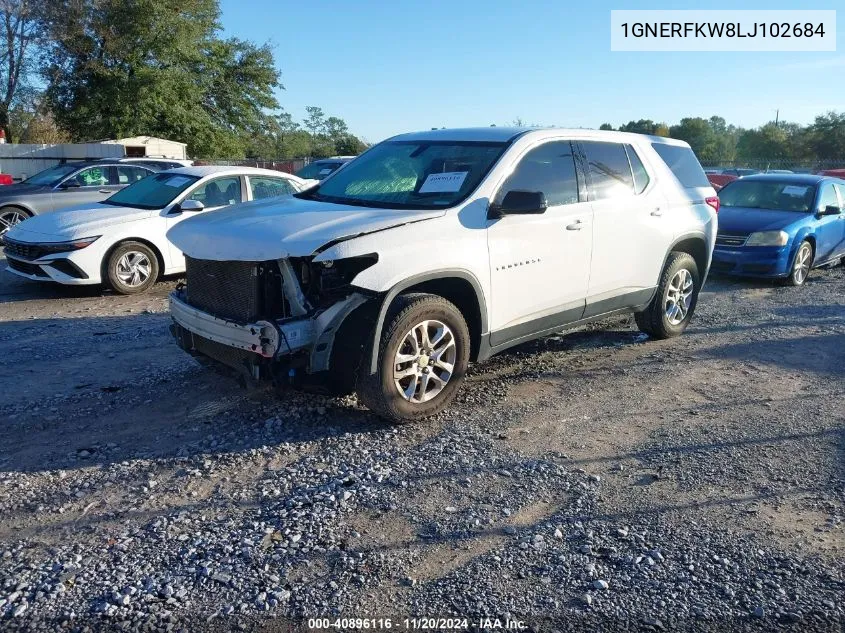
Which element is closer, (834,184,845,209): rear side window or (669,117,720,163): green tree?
(834,184,845,209): rear side window

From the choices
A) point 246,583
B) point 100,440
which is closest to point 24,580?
point 246,583

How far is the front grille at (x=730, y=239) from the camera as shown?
1032 cm

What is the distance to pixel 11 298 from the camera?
343 inches

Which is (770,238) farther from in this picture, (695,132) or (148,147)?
(695,132)

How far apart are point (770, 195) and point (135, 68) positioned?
1222 inches

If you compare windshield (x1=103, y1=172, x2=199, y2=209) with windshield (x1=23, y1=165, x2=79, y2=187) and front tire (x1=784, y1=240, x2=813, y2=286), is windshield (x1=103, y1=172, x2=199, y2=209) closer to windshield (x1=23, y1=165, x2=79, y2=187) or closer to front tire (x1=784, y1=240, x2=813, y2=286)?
windshield (x1=23, y1=165, x2=79, y2=187)

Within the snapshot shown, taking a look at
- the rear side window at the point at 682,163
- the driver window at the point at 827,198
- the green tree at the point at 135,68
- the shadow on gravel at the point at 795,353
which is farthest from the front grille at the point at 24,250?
the green tree at the point at 135,68

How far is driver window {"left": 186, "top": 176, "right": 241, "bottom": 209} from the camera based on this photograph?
9.45 meters

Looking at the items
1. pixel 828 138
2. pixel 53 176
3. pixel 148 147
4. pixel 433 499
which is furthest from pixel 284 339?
pixel 828 138

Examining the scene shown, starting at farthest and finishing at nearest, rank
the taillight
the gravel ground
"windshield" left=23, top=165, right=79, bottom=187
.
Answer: "windshield" left=23, top=165, right=79, bottom=187 → the taillight → the gravel ground

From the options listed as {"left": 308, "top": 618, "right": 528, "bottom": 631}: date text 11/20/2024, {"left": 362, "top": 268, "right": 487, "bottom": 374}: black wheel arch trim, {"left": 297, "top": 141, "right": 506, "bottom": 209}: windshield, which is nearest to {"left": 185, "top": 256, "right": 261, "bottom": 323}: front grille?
{"left": 362, "top": 268, "right": 487, "bottom": 374}: black wheel arch trim

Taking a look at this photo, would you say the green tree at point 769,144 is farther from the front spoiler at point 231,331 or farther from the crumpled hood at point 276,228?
the front spoiler at point 231,331

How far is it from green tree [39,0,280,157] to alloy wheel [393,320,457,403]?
32.9m

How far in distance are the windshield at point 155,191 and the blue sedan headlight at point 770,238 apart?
7731 millimetres
